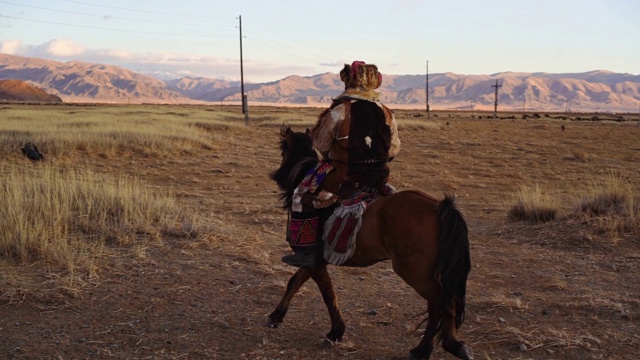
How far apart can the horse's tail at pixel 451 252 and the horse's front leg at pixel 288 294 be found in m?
1.26

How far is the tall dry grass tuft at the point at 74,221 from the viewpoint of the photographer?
19.9ft

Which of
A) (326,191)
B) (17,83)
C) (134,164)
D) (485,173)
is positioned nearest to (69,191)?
(326,191)

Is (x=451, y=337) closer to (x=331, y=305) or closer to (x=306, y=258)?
(x=331, y=305)

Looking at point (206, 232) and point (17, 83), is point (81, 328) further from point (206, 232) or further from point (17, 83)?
point (17, 83)

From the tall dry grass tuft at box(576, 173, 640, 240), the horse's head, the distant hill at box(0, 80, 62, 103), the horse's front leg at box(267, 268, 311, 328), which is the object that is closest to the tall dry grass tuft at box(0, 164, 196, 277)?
the horse's front leg at box(267, 268, 311, 328)

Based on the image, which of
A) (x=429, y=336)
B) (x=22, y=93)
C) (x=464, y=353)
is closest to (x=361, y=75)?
(x=429, y=336)

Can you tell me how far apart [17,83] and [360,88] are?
143742 mm

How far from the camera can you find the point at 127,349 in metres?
4.28

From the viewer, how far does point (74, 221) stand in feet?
24.3

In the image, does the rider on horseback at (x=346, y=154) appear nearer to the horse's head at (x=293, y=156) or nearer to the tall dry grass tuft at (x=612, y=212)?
the horse's head at (x=293, y=156)

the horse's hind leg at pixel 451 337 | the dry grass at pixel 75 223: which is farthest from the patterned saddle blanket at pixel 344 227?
the dry grass at pixel 75 223

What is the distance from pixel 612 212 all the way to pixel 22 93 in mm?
138246

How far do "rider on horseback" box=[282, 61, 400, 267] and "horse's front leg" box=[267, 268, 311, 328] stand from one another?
238mm

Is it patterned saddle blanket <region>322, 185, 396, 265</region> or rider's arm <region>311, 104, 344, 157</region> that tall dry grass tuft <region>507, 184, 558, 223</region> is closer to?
patterned saddle blanket <region>322, 185, 396, 265</region>
